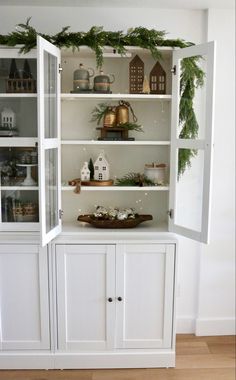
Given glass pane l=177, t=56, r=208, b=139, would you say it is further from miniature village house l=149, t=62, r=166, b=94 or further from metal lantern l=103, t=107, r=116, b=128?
metal lantern l=103, t=107, r=116, b=128

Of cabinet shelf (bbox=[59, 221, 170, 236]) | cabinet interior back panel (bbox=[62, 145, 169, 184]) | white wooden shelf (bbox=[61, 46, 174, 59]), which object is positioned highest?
white wooden shelf (bbox=[61, 46, 174, 59])

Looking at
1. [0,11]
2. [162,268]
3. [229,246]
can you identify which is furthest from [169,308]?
[0,11]

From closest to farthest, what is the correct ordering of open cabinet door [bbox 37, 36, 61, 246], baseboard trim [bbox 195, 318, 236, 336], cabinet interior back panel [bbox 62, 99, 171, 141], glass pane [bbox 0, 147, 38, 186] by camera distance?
1. open cabinet door [bbox 37, 36, 61, 246]
2. glass pane [bbox 0, 147, 38, 186]
3. cabinet interior back panel [bbox 62, 99, 171, 141]
4. baseboard trim [bbox 195, 318, 236, 336]

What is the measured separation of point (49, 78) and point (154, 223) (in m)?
1.25

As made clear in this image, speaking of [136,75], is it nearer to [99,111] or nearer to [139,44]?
[139,44]

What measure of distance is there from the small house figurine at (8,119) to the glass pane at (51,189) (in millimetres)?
332

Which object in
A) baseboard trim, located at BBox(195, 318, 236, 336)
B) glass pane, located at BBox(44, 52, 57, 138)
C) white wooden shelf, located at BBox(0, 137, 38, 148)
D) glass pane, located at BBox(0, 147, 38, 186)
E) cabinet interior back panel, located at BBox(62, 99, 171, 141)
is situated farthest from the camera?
baseboard trim, located at BBox(195, 318, 236, 336)

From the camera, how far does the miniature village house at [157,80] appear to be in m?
2.50

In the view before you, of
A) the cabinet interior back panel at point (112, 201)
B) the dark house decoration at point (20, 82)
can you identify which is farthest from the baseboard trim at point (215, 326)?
the dark house decoration at point (20, 82)

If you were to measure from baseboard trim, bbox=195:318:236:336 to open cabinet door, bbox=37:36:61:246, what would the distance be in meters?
1.39

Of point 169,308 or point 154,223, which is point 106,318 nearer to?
point 169,308

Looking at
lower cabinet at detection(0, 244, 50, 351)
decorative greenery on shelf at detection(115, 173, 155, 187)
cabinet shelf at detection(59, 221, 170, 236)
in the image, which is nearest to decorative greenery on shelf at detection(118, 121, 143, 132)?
decorative greenery on shelf at detection(115, 173, 155, 187)

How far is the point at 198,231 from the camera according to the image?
2.36 m

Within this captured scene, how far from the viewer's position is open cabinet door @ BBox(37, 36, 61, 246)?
82.4 inches
